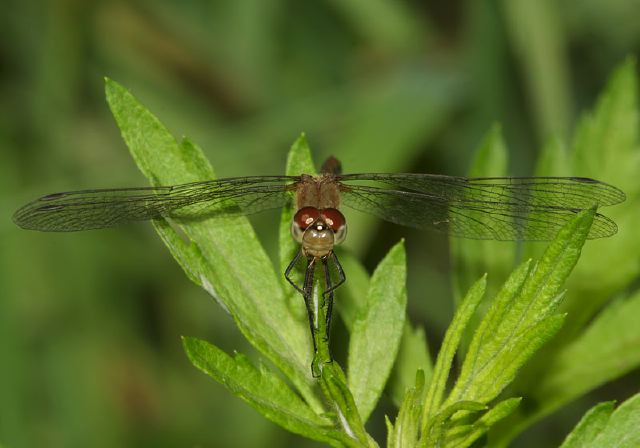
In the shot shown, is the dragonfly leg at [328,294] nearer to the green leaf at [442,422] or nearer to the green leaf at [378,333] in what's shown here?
the green leaf at [378,333]

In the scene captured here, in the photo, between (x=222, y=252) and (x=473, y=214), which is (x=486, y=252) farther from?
(x=222, y=252)

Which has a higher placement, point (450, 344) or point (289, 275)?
point (289, 275)

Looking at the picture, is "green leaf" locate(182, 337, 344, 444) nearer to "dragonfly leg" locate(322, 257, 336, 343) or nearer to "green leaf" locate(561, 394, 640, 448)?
"dragonfly leg" locate(322, 257, 336, 343)

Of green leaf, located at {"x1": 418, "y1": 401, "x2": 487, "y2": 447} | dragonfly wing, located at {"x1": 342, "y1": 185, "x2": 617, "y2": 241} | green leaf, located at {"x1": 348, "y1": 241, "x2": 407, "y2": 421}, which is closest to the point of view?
green leaf, located at {"x1": 418, "y1": 401, "x2": 487, "y2": 447}

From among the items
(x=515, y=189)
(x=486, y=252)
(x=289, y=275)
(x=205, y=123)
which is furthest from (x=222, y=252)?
(x=205, y=123)

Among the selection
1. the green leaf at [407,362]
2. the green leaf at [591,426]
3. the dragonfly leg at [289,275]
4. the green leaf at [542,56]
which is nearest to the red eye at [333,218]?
the dragonfly leg at [289,275]

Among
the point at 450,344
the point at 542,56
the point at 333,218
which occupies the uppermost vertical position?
the point at 542,56

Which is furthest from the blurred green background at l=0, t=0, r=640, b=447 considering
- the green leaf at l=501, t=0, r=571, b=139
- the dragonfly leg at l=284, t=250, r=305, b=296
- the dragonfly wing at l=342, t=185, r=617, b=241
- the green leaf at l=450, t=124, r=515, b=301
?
the dragonfly leg at l=284, t=250, r=305, b=296
